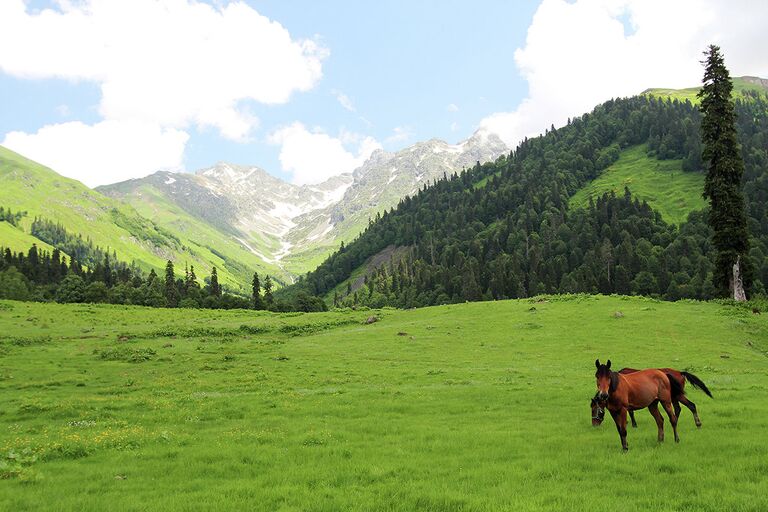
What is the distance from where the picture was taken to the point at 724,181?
5534cm

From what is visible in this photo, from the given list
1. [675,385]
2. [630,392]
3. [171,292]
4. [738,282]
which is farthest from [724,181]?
[171,292]

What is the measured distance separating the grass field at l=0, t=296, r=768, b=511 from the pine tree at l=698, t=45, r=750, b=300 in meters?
5.68

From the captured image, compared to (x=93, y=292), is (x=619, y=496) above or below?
below

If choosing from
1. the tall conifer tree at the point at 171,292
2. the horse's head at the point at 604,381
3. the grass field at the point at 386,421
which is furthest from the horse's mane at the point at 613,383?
the tall conifer tree at the point at 171,292

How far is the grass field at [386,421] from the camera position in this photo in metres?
12.0

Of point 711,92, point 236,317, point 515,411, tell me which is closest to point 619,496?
point 515,411

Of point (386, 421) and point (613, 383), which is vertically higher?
point (613, 383)

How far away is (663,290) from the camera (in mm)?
164875

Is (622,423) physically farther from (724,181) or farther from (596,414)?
(724,181)

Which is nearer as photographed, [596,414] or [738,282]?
[596,414]

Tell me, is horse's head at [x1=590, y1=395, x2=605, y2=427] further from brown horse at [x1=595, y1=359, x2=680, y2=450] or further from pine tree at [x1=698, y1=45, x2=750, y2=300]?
pine tree at [x1=698, y1=45, x2=750, y2=300]

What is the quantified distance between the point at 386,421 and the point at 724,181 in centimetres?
5470

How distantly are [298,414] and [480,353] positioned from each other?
2473cm

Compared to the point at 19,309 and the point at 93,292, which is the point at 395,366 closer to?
the point at 19,309
